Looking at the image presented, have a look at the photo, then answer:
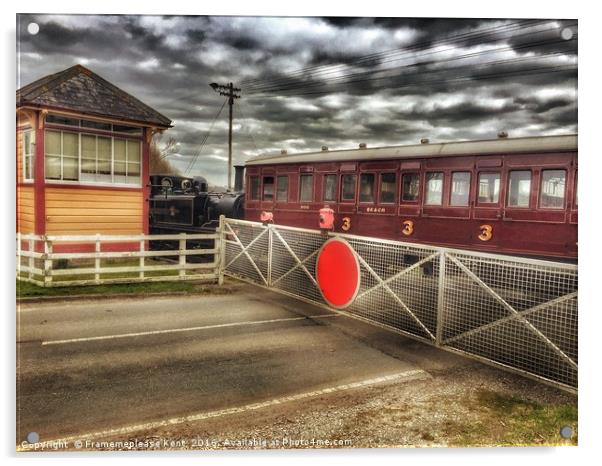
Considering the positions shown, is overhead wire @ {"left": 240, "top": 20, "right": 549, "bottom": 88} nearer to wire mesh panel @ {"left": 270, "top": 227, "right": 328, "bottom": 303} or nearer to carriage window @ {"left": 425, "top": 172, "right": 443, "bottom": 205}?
carriage window @ {"left": 425, "top": 172, "right": 443, "bottom": 205}

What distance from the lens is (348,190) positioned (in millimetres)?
6195

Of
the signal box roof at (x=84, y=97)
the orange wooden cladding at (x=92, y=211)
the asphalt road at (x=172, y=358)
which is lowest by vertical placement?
the asphalt road at (x=172, y=358)

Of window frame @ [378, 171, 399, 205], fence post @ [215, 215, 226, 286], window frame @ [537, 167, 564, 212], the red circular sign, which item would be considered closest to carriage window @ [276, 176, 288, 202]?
the red circular sign

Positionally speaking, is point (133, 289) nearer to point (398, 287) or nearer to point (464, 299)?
point (398, 287)

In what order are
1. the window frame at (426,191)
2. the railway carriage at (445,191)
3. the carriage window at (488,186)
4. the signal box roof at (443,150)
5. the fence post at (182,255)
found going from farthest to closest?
the fence post at (182,255) < the window frame at (426,191) < the carriage window at (488,186) < the railway carriage at (445,191) < the signal box roof at (443,150)

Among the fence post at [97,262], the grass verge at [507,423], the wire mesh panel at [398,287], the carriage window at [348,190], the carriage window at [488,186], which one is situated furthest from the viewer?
the carriage window at [348,190]

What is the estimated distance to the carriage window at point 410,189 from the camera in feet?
19.3

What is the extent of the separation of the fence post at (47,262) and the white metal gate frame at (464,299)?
10.0ft

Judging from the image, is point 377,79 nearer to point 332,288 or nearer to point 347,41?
point 347,41

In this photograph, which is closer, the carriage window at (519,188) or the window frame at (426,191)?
the carriage window at (519,188)

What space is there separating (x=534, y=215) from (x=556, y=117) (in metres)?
1.20

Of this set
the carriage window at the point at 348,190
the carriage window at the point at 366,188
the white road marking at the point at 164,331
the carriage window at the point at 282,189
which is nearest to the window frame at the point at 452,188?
the carriage window at the point at 366,188

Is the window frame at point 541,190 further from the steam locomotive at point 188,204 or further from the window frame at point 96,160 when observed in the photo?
the window frame at point 96,160
